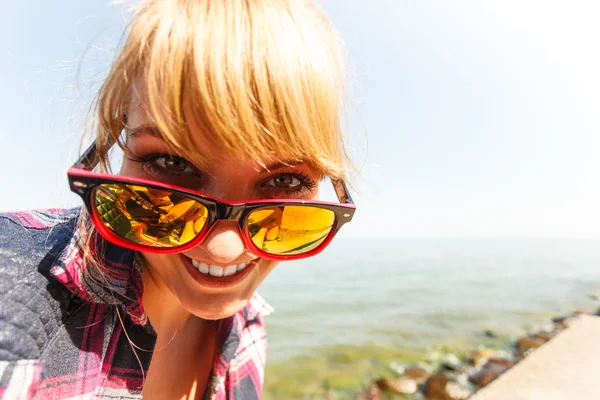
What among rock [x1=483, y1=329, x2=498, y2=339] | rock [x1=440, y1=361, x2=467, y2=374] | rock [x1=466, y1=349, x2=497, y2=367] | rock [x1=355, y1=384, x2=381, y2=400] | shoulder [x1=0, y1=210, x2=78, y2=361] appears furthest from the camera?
rock [x1=483, y1=329, x2=498, y2=339]

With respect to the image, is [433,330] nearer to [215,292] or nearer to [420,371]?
[420,371]

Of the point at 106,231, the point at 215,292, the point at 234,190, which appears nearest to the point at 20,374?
the point at 106,231

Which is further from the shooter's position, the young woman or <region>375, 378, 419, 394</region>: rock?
<region>375, 378, 419, 394</region>: rock

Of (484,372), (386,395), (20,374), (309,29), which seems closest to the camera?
(20,374)

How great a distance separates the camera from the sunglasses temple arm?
1.15 metres

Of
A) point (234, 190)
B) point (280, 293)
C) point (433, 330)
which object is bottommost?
point (280, 293)

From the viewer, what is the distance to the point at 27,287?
757 millimetres

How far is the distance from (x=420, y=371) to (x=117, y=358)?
14.3 feet

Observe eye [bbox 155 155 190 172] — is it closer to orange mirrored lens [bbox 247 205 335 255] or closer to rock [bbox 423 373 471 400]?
orange mirrored lens [bbox 247 205 335 255]

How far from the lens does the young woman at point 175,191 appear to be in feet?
2.55

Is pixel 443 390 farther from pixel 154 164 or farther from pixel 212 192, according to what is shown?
pixel 154 164

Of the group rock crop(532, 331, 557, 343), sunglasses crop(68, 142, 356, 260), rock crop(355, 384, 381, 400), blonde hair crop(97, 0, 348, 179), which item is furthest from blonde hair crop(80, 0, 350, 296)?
rock crop(532, 331, 557, 343)

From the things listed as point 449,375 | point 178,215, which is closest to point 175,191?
point 178,215

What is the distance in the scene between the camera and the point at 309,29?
92 cm
